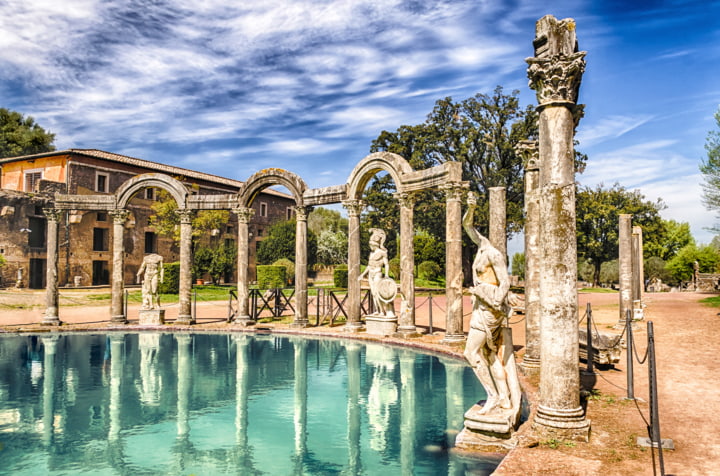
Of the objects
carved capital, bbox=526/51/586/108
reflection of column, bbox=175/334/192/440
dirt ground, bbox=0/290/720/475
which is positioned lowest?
reflection of column, bbox=175/334/192/440

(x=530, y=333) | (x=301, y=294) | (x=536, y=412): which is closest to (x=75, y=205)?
(x=301, y=294)

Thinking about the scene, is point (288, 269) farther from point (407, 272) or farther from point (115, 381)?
point (115, 381)

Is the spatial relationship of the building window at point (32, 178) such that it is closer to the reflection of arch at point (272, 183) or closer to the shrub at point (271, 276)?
the shrub at point (271, 276)

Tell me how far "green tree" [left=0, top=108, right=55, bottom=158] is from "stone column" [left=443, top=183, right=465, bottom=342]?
162 ft

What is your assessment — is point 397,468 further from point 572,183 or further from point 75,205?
point 75,205

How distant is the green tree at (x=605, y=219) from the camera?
4362 centimetres

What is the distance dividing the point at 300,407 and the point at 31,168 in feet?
135

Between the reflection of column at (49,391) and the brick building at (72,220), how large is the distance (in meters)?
23.9

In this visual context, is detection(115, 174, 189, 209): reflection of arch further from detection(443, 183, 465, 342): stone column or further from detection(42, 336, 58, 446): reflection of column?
detection(443, 183, 465, 342): stone column

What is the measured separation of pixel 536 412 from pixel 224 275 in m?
41.1

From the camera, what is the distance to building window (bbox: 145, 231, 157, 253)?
42938 mm

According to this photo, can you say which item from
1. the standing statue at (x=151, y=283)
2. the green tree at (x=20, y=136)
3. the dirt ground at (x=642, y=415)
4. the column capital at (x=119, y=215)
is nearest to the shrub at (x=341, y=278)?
the standing statue at (x=151, y=283)

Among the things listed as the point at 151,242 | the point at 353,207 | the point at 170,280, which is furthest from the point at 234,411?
the point at 151,242

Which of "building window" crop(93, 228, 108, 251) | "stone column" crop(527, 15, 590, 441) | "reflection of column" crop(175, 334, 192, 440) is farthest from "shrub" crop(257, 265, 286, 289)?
"stone column" crop(527, 15, 590, 441)
